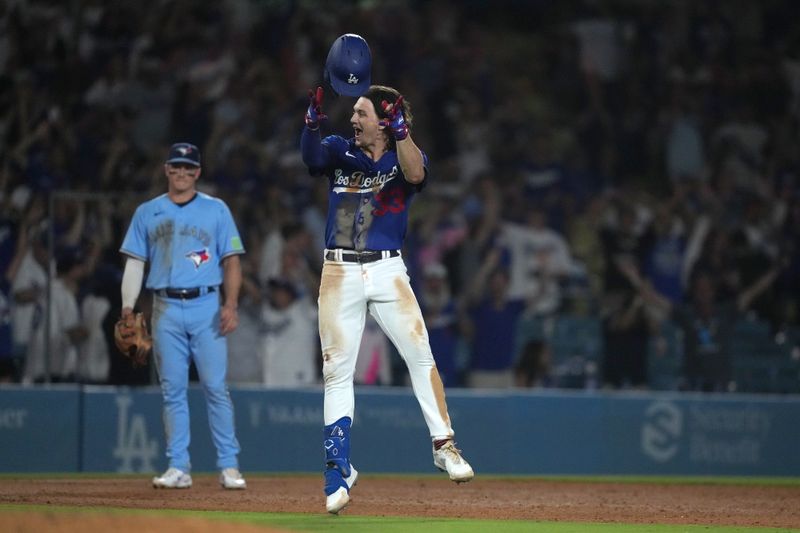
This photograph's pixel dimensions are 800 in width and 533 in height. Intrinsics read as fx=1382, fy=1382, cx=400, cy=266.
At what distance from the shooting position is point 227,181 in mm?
13445

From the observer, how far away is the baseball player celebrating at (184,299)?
29.7 ft

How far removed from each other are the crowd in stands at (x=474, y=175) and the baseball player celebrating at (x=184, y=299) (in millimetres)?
2042

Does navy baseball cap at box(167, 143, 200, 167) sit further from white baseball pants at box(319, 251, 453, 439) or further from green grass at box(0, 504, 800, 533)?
green grass at box(0, 504, 800, 533)

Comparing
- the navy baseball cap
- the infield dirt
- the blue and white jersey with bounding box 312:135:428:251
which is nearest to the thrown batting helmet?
the blue and white jersey with bounding box 312:135:428:251

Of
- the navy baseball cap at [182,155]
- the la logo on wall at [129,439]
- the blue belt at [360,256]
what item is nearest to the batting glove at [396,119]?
the blue belt at [360,256]

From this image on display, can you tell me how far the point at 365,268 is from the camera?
726 cm

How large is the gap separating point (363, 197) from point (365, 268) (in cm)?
39

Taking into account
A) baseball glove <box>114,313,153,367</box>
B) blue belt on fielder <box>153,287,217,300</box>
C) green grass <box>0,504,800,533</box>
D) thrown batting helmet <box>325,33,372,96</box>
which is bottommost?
green grass <box>0,504,800,533</box>

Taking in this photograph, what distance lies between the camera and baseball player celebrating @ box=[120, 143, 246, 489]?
9.05m

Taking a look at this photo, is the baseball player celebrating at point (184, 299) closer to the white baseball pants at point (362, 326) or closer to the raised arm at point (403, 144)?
the white baseball pants at point (362, 326)

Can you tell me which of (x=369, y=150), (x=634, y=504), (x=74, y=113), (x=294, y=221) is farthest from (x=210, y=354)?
(x=74, y=113)

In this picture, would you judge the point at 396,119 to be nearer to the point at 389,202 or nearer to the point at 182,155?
the point at 389,202

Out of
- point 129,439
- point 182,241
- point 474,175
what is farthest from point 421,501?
point 474,175

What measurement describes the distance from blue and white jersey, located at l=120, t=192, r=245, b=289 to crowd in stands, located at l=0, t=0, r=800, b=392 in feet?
6.57
